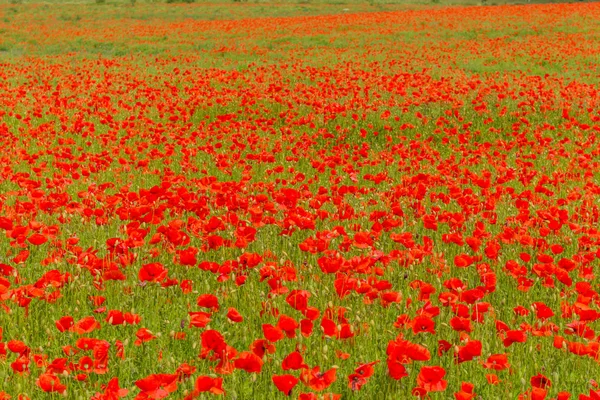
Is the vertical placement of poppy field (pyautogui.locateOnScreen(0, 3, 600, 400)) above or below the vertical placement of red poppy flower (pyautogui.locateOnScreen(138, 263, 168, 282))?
below

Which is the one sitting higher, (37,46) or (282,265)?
(37,46)

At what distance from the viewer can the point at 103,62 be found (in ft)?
66.7

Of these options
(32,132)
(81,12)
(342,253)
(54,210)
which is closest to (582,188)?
(342,253)

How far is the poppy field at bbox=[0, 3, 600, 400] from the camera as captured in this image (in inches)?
113

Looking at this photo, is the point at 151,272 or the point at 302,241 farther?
the point at 302,241

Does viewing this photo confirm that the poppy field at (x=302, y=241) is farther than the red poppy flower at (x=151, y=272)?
No

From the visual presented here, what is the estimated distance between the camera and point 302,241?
523 centimetres

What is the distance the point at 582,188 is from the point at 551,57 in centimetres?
1396

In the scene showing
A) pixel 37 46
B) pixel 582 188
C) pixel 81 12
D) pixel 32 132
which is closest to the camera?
pixel 582 188

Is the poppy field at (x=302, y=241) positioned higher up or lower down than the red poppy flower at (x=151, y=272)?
lower down

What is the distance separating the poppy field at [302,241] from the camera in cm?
286

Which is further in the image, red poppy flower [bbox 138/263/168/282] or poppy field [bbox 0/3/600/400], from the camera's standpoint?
red poppy flower [bbox 138/263/168/282]

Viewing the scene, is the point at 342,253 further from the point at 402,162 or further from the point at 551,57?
the point at 551,57

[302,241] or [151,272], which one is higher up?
[151,272]
